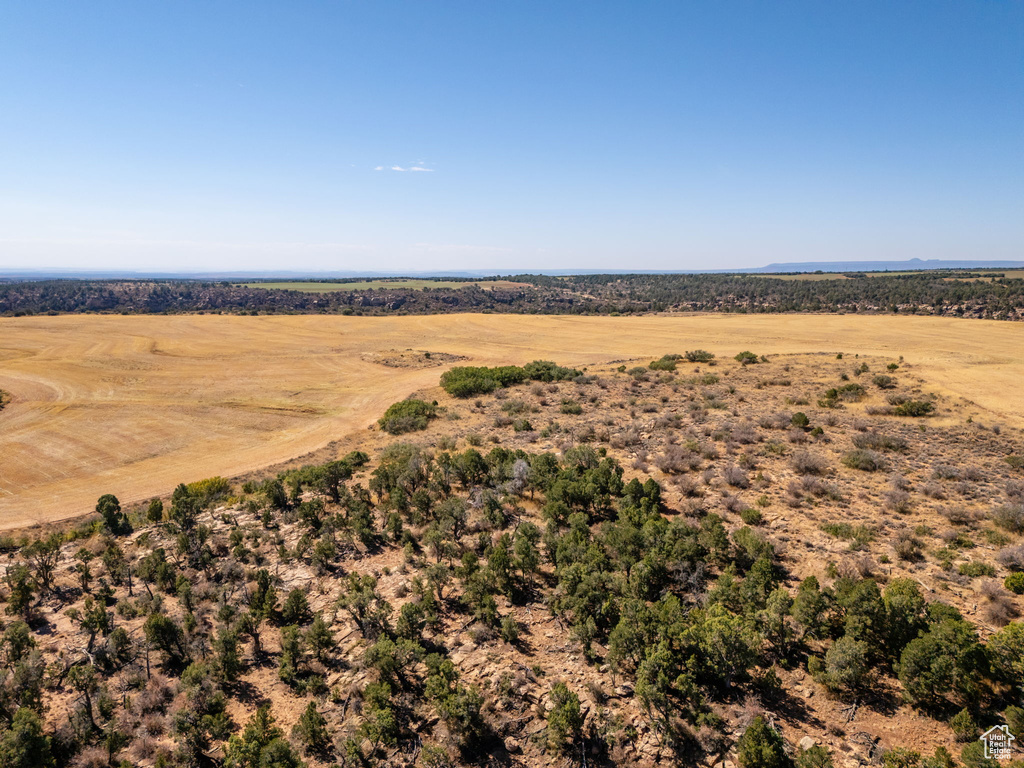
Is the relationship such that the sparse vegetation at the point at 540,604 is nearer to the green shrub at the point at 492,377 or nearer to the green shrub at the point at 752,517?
the green shrub at the point at 752,517

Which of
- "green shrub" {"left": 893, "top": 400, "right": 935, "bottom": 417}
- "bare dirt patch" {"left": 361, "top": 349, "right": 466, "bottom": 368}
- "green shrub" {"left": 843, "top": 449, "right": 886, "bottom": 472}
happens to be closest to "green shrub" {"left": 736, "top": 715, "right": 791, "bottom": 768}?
"green shrub" {"left": 843, "top": 449, "right": 886, "bottom": 472}

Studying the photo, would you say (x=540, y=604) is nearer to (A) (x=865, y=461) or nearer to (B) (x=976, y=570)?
(B) (x=976, y=570)

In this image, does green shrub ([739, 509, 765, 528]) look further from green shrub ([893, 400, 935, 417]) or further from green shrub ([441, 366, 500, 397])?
green shrub ([441, 366, 500, 397])

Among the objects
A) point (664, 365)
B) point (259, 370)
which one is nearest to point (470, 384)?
point (664, 365)

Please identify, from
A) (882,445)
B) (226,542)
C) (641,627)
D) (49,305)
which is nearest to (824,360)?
(882,445)

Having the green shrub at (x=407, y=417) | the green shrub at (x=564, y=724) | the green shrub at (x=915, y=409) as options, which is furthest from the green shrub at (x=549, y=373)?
the green shrub at (x=564, y=724)

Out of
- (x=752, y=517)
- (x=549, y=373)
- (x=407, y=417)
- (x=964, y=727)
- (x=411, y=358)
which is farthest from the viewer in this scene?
(x=411, y=358)
